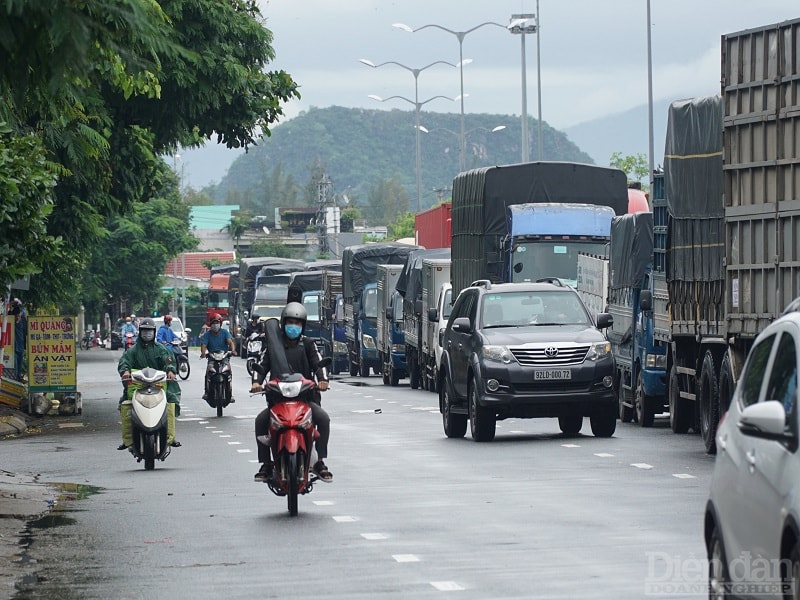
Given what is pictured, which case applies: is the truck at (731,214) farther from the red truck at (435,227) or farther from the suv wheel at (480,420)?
the red truck at (435,227)

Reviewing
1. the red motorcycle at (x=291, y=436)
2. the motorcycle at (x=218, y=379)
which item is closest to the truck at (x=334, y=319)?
the motorcycle at (x=218, y=379)

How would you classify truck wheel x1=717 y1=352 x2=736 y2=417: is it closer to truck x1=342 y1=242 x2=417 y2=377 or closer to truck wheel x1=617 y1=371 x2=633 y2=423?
truck wheel x1=617 y1=371 x2=633 y2=423

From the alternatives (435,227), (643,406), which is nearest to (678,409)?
(643,406)

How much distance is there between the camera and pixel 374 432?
25250 mm

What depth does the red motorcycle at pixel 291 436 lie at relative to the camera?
1428cm

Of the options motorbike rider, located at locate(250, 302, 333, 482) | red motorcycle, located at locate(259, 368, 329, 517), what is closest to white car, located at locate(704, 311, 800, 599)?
red motorcycle, located at locate(259, 368, 329, 517)

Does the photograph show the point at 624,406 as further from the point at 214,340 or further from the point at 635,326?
the point at 214,340

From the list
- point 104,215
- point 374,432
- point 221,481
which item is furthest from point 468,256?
point 221,481

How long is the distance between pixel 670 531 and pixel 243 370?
47102mm

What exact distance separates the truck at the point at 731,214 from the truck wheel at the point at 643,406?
2236 millimetres

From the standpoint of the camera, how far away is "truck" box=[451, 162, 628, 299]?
32.8m

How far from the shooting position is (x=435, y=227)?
5078 centimetres

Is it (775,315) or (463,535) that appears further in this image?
(775,315)

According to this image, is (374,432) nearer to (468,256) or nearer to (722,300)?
(722,300)
